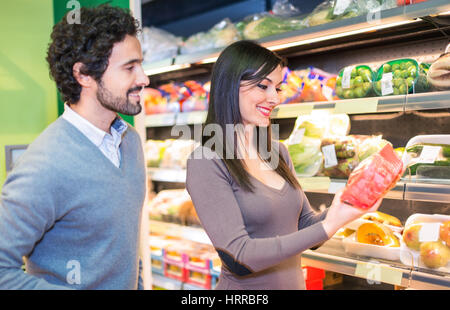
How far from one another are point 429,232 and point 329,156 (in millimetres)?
558

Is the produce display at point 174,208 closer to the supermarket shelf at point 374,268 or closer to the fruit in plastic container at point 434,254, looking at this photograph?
the supermarket shelf at point 374,268

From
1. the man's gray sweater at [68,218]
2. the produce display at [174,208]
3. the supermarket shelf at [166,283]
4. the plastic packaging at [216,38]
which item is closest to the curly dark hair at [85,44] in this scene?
the man's gray sweater at [68,218]

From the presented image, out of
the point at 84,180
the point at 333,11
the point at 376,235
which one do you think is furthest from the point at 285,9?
the point at 84,180

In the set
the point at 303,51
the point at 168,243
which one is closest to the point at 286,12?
the point at 303,51

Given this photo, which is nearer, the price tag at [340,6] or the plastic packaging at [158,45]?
the price tag at [340,6]

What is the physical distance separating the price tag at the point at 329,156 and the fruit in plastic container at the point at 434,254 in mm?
548

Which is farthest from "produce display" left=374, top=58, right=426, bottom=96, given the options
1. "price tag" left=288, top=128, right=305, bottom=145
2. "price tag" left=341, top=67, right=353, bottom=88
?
"price tag" left=288, top=128, right=305, bottom=145

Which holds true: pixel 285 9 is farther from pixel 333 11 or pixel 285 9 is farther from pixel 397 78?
pixel 397 78

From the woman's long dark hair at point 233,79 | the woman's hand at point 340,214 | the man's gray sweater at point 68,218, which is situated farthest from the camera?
the woman's long dark hair at point 233,79

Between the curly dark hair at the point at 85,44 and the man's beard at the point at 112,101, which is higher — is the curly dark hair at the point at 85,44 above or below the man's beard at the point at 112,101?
above

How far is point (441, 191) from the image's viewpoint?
1.55m

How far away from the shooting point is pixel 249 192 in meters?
1.28

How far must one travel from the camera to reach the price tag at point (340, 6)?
1807mm

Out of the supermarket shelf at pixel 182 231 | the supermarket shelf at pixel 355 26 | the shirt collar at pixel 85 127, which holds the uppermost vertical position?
the supermarket shelf at pixel 355 26
